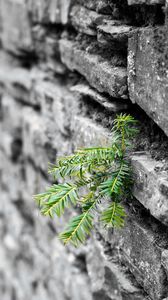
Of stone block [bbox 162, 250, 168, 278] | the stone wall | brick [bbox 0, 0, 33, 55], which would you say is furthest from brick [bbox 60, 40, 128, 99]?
brick [bbox 0, 0, 33, 55]

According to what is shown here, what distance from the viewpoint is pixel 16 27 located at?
3164 millimetres

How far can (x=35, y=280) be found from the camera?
10.8 feet

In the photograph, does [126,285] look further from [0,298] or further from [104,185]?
[0,298]

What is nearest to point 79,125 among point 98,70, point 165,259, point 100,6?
point 98,70

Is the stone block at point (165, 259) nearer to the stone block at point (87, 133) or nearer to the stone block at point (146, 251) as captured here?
the stone block at point (146, 251)

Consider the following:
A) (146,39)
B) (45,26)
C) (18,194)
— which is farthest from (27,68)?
(146,39)

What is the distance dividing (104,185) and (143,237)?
0.24m

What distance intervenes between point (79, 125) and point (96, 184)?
610 millimetres

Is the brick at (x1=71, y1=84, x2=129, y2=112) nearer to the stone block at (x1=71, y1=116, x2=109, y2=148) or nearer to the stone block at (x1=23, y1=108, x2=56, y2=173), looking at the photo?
the stone block at (x1=71, y1=116, x2=109, y2=148)

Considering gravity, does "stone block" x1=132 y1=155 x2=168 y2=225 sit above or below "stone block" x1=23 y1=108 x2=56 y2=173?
above

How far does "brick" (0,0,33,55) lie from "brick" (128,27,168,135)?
1.57 m

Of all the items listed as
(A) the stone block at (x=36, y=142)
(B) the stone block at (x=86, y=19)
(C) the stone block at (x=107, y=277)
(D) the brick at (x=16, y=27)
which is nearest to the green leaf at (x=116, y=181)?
(C) the stone block at (x=107, y=277)

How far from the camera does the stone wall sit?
1.46 metres

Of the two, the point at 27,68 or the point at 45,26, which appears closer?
the point at 45,26
